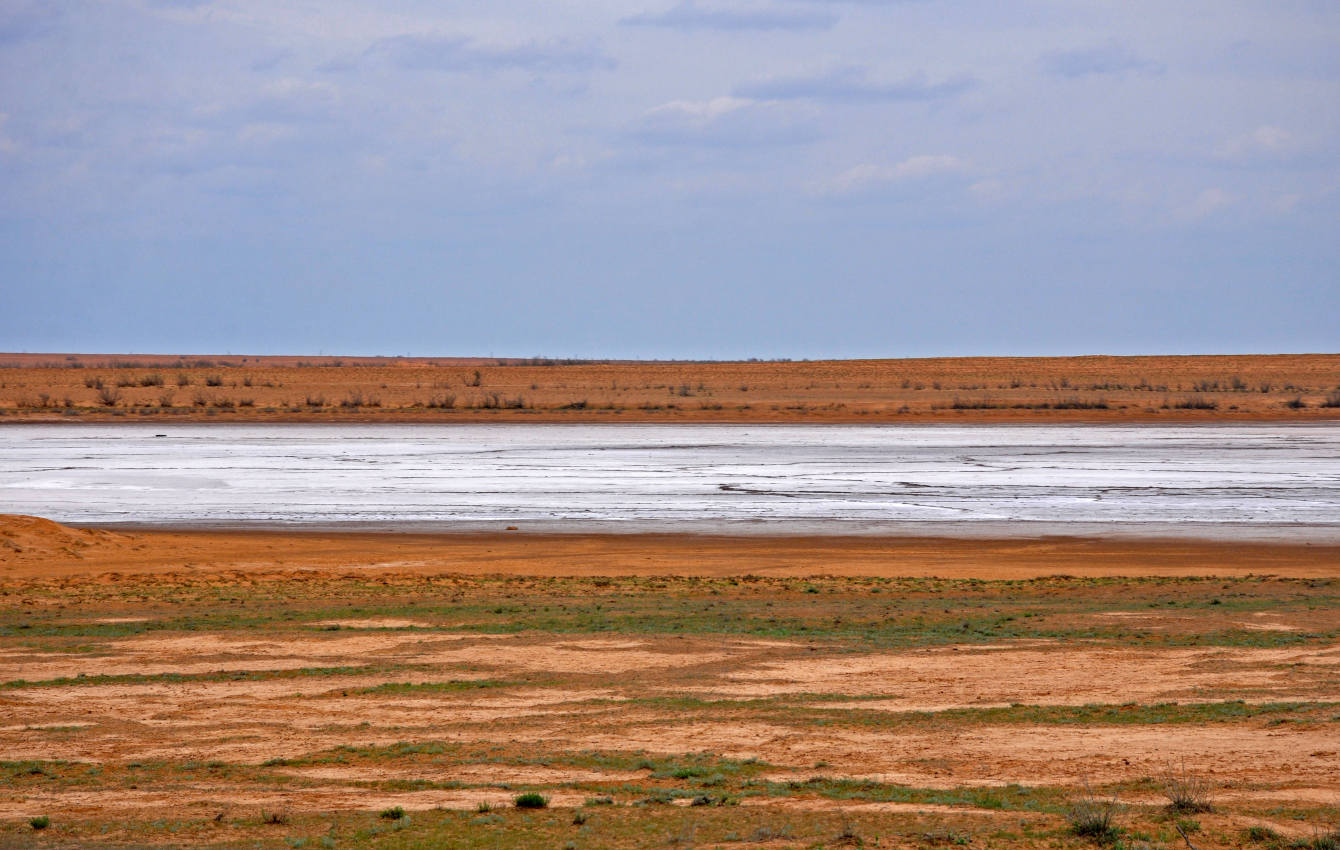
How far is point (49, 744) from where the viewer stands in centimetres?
874

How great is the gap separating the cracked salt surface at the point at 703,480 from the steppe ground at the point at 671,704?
4.46 metres

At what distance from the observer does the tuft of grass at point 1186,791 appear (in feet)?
22.8

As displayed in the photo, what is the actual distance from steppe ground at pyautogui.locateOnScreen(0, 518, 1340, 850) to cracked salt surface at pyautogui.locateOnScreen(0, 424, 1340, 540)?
14.6ft

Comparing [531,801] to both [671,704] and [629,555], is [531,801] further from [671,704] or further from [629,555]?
[629,555]

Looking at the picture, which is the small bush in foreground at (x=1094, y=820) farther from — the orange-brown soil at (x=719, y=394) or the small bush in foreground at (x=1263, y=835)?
the orange-brown soil at (x=719, y=394)

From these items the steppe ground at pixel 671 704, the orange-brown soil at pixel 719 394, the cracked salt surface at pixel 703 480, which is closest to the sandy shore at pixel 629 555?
the steppe ground at pixel 671 704

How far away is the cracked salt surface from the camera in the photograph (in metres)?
22.2

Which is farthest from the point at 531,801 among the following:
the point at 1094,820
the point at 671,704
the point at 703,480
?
the point at 703,480

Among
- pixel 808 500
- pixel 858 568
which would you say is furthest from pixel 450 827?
pixel 808 500

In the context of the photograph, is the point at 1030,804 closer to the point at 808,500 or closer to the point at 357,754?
the point at 357,754

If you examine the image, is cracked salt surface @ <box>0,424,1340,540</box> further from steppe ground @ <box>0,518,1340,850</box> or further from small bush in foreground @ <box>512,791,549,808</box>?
small bush in foreground @ <box>512,791,549,808</box>

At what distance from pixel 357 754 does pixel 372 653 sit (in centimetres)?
353

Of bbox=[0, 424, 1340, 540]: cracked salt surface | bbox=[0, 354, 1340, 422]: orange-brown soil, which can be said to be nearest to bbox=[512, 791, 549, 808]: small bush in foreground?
bbox=[0, 424, 1340, 540]: cracked salt surface

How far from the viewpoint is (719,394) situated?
2530 inches
